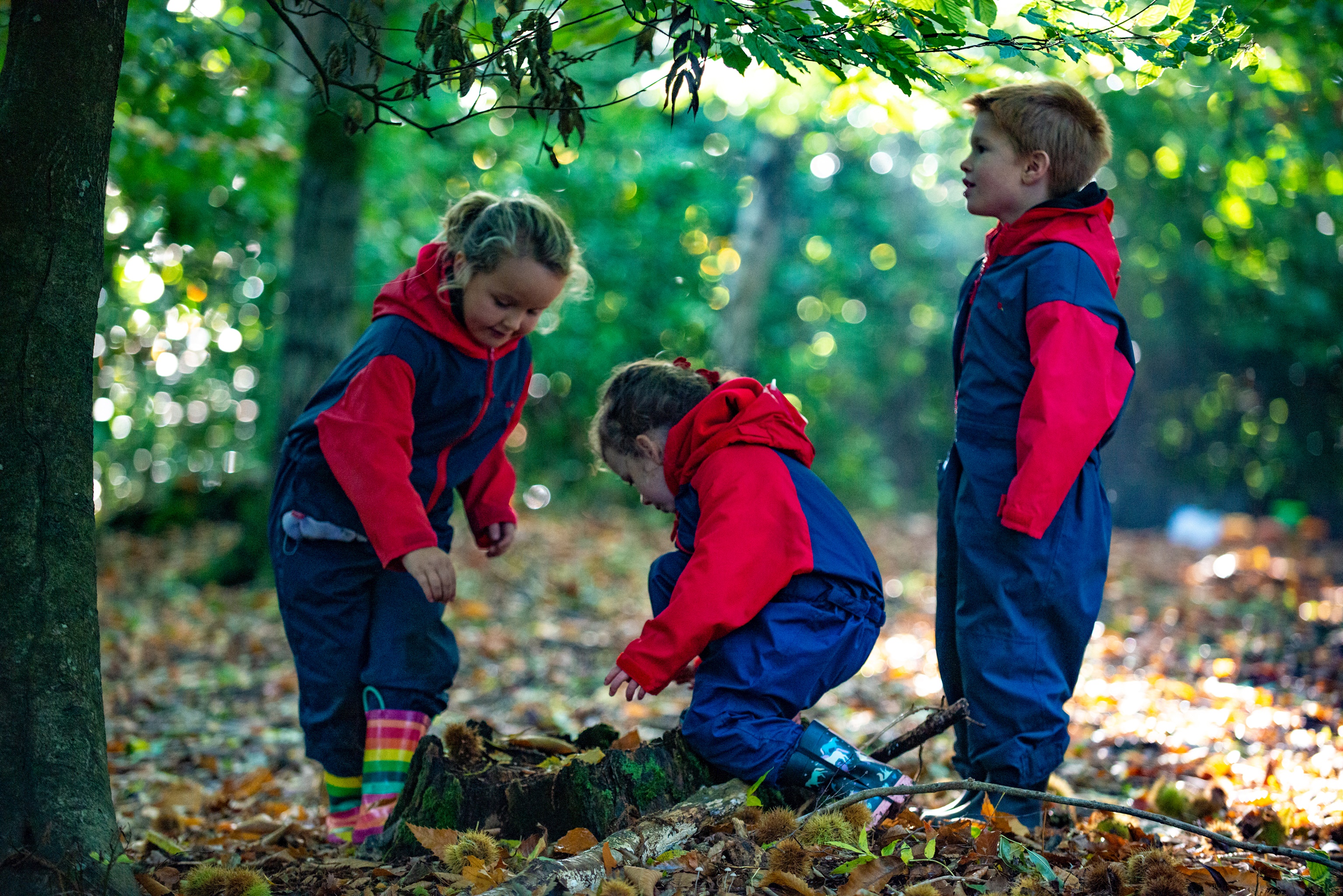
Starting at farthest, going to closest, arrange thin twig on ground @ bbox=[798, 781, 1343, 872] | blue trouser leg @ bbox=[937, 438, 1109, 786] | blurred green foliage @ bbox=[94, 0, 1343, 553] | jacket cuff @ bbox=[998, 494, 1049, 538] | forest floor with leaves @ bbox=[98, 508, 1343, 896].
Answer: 1. blurred green foliage @ bbox=[94, 0, 1343, 553]
2. blue trouser leg @ bbox=[937, 438, 1109, 786]
3. jacket cuff @ bbox=[998, 494, 1049, 538]
4. forest floor with leaves @ bbox=[98, 508, 1343, 896]
5. thin twig on ground @ bbox=[798, 781, 1343, 872]

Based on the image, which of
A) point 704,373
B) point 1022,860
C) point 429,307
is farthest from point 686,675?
point 429,307

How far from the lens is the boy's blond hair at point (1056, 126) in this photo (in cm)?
279

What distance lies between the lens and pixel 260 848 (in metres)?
2.82

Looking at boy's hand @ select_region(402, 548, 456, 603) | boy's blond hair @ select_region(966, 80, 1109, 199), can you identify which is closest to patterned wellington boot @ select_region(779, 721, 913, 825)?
boy's hand @ select_region(402, 548, 456, 603)

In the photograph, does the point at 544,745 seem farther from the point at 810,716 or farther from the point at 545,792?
the point at 810,716

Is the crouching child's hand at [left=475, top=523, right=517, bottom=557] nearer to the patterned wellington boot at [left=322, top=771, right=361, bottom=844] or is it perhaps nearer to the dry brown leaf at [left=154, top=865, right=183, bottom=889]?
the patterned wellington boot at [left=322, top=771, right=361, bottom=844]

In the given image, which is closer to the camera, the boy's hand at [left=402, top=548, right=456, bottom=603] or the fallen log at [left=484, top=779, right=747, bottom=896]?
the fallen log at [left=484, top=779, right=747, bottom=896]

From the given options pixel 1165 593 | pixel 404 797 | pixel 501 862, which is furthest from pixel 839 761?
pixel 1165 593

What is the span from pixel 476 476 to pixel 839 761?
1.48m

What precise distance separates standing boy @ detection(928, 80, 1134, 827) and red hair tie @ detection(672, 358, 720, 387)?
669mm

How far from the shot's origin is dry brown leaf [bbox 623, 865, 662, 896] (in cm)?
197

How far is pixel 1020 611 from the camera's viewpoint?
2.69 m

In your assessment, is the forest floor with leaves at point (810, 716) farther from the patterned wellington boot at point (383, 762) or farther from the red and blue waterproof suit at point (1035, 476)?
the red and blue waterproof suit at point (1035, 476)

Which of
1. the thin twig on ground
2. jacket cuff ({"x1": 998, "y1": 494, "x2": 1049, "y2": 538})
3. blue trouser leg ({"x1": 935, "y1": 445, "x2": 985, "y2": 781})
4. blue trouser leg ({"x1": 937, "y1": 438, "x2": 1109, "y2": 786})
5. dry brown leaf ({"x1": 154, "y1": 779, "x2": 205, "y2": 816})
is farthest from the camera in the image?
dry brown leaf ({"x1": 154, "y1": 779, "x2": 205, "y2": 816})
